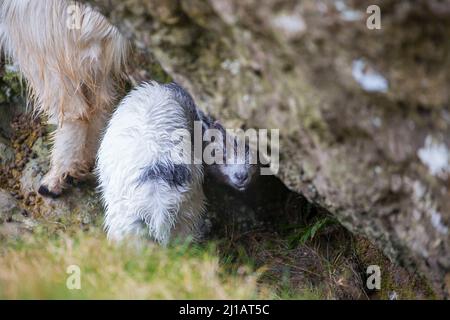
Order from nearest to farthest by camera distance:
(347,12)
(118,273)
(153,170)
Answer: (347,12) < (118,273) < (153,170)

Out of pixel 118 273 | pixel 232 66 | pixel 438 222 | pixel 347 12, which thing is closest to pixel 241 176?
pixel 118 273

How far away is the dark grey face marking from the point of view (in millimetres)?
3154

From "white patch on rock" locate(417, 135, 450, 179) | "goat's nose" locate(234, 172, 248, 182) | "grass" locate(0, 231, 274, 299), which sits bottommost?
"grass" locate(0, 231, 274, 299)

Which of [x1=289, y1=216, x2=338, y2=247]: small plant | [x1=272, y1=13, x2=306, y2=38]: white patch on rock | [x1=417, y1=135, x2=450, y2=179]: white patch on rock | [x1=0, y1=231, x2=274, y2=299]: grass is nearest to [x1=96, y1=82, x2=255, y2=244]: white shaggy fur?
[x1=0, y1=231, x2=274, y2=299]: grass

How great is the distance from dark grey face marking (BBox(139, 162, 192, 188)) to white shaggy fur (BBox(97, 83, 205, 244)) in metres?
0.02

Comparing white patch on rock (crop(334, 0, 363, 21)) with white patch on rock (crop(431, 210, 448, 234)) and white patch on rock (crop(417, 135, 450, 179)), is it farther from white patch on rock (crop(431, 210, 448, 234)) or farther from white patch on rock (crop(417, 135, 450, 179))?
white patch on rock (crop(431, 210, 448, 234))

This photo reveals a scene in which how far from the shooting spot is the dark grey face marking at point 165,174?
3.15 metres

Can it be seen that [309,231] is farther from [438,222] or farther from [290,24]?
[290,24]

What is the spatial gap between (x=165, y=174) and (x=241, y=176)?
43cm

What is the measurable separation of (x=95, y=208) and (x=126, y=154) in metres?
1.03

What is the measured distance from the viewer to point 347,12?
204 centimetres

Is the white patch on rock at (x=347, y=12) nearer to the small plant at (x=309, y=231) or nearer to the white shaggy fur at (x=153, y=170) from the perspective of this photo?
the white shaggy fur at (x=153, y=170)

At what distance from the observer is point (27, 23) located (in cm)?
363
